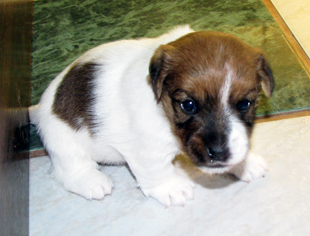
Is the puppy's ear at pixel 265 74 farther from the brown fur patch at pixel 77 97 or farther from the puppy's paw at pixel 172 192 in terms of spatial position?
the brown fur patch at pixel 77 97

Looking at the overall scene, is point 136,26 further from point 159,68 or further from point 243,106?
point 243,106

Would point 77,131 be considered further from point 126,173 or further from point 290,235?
point 290,235

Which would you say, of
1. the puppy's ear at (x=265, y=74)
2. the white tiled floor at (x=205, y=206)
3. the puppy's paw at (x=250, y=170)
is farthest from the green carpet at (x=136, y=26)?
the puppy's ear at (x=265, y=74)

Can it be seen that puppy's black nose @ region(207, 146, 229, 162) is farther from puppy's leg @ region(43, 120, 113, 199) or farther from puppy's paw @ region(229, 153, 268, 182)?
puppy's leg @ region(43, 120, 113, 199)

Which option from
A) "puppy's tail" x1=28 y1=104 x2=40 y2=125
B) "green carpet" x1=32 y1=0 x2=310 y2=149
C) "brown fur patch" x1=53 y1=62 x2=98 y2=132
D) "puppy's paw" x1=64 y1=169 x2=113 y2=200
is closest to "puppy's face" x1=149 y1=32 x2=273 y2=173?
"brown fur patch" x1=53 y1=62 x2=98 y2=132

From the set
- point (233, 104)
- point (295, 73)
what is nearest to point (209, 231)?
point (233, 104)

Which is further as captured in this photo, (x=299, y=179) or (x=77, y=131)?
(x=299, y=179)
